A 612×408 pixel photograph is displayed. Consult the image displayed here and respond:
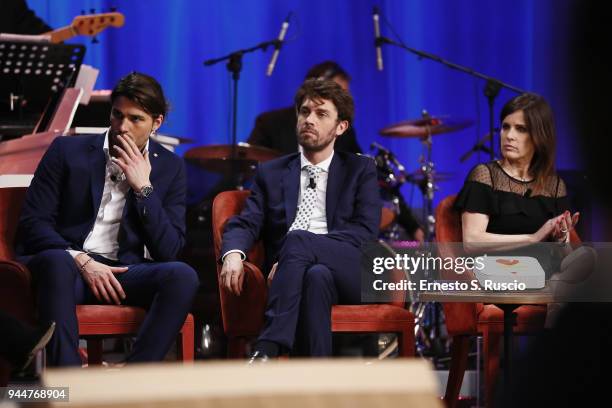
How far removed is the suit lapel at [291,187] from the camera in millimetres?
3182

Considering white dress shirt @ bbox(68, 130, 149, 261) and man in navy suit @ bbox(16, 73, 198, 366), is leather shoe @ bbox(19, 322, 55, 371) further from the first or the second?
white dress shirt @ bbox(68, 130, 149, 261)

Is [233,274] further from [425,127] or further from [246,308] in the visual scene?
[425,127]

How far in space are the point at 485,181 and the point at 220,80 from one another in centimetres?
277

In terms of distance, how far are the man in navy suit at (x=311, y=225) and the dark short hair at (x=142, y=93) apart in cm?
49

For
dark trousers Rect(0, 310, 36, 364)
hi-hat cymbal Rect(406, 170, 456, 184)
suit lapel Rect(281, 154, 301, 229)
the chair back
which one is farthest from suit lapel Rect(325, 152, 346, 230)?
hi-hat cymbal Rect(406, 170, 456, 184)

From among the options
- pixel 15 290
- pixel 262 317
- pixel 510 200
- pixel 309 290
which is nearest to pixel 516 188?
pixel 510 200

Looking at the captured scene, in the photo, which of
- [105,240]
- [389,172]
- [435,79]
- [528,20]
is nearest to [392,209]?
[389,172]

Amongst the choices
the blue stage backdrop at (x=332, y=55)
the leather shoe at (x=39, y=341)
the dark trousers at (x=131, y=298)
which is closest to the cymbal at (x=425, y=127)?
the blue stage backdrop at (x=332, y=55)

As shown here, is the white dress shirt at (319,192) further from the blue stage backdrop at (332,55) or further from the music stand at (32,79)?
the blue stage backdrop at (332,55)

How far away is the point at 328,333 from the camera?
280 centimetres

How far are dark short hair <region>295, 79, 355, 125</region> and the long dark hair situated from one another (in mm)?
596

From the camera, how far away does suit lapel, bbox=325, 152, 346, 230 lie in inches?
125

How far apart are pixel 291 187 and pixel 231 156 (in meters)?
1.42

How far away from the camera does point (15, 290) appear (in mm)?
2635
